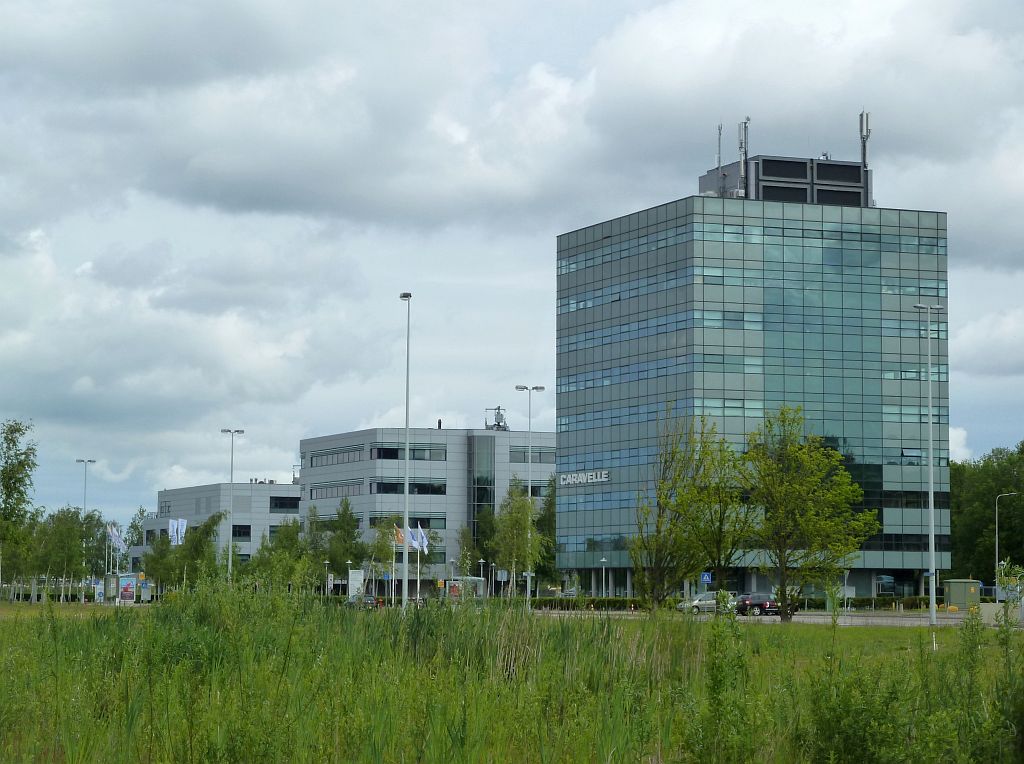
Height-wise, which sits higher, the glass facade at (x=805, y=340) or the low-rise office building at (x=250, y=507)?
the glass facade at (x=805, y=340)

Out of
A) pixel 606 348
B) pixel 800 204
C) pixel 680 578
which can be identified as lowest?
pixel 680 578

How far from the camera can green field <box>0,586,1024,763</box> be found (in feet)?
27.4

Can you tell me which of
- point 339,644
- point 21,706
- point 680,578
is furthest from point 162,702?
point 680,578

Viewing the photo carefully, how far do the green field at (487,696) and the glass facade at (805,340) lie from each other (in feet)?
257

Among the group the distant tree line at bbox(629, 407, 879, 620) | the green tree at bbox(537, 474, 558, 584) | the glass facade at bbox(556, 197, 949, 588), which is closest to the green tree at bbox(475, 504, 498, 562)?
the green tree at bbox(537, 474, 558, 584)

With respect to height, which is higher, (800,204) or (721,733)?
(800,204)

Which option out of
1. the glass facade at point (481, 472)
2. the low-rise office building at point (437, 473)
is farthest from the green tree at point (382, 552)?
the glass facade at point (481, 472)

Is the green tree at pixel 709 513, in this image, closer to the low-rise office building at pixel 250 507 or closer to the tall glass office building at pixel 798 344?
the tall glass office building at pixel 798 344

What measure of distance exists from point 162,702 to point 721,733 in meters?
4.36

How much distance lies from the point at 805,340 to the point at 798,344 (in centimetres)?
61

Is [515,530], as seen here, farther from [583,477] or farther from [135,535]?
[135,535]

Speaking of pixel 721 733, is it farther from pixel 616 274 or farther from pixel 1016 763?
pixel 616 274

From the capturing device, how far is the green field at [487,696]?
836cm

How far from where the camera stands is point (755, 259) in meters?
93.5
